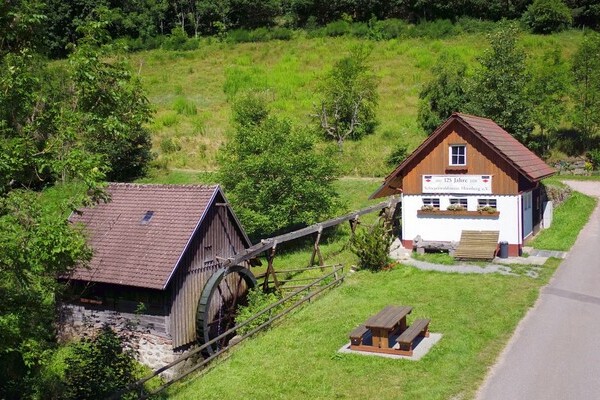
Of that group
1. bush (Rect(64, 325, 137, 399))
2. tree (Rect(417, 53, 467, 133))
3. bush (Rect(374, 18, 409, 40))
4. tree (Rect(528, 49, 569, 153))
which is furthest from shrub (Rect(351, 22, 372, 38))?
bush (Rect(64, 325, 137, 399))

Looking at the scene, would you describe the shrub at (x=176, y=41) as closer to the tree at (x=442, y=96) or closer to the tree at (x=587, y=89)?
the tree at (x=442, y=96)

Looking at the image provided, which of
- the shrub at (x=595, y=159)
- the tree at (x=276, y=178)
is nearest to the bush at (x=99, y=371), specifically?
the tree at (x=276, y=178)

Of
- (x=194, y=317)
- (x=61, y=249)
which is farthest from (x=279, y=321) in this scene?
(x=61, y=249)

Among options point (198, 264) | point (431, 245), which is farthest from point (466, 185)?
point (198, 264)

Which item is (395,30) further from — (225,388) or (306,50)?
(225,388)

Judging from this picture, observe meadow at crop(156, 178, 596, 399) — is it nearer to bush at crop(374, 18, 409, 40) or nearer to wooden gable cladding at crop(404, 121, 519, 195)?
wooden gable cladding at crop(404, 121, 519, 195)

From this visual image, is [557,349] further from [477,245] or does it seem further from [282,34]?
[282,34]
